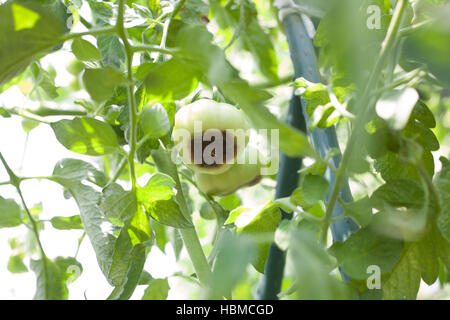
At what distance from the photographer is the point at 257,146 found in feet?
1.83

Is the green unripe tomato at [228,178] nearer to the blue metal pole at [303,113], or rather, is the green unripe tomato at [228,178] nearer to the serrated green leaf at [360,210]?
the blue metal pole at [303,113]

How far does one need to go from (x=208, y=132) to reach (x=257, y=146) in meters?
0.12

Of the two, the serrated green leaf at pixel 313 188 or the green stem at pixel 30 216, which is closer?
the serrated green leaf at pixel 313 188

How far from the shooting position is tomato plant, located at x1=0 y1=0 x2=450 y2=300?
251 millimetres

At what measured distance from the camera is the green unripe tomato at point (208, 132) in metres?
0.44

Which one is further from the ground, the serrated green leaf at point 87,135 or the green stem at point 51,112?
the serrated green leaf at point 87,135

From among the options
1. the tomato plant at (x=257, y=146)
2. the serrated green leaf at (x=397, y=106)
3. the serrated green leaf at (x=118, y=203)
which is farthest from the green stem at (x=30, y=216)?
the serrated green leaf at (x=397, y=106)

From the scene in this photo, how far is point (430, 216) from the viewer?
30 cm

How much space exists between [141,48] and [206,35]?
6cm

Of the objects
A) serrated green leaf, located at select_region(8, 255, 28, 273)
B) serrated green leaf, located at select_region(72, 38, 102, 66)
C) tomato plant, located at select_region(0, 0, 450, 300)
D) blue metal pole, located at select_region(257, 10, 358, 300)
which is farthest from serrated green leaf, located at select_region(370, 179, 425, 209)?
serrated green leaf, located at select_region(8, 255, 28, 273)

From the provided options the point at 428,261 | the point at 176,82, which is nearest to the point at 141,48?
the point at 176,82

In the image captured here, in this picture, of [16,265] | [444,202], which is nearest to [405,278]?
[444,202]

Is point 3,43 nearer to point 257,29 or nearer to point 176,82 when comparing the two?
point 176,82

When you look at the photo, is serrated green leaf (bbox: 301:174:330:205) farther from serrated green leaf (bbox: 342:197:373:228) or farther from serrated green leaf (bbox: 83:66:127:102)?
serrated green leaf (bbox: 83:66:127:102)
